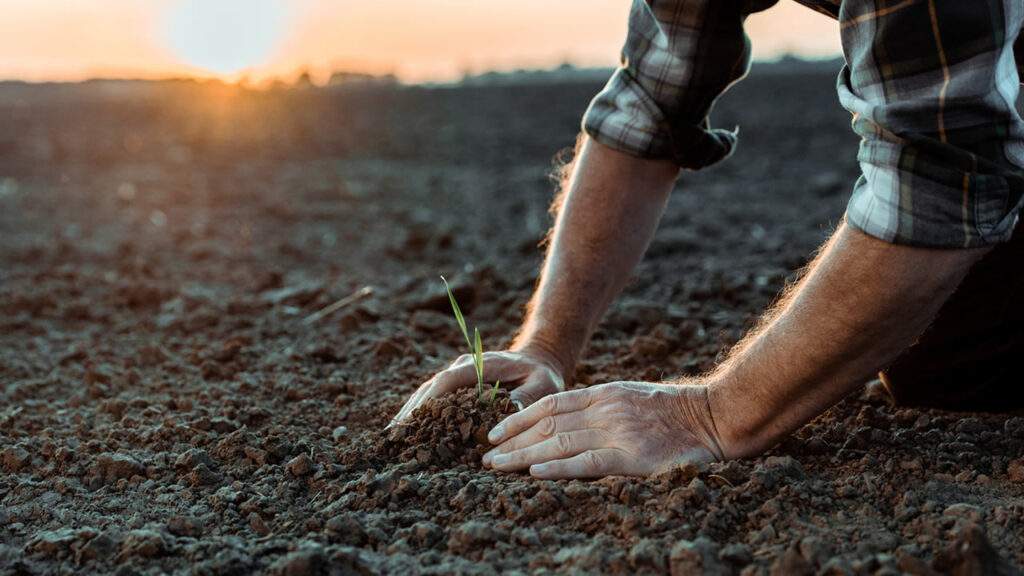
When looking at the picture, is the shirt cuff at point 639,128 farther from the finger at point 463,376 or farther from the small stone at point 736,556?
the small stone at point 736,556

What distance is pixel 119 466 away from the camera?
1.97 meters

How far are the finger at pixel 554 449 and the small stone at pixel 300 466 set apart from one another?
1.36ft

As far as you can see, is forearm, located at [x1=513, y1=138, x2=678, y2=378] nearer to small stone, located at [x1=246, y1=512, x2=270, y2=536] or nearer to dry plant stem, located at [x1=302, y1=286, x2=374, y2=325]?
small stone, located at [x1=246, y1=512, x2=270, y2=536]

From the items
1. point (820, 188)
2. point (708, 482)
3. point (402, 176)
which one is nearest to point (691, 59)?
point (708, 482)

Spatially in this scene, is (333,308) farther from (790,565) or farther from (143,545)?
(790,565)

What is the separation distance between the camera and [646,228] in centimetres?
239

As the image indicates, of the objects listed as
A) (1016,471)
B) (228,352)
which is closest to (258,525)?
(228,352)

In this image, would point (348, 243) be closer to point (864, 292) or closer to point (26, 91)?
point (864, 292)

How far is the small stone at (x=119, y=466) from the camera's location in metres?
1.97

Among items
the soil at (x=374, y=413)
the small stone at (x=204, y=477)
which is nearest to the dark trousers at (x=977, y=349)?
the soil at (x=374, y=413)

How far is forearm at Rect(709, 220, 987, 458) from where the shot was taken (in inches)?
59.9

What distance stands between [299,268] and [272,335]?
138 cm

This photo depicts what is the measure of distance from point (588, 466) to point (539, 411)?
170mm

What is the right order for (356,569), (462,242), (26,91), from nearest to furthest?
(356,569) < (462,242) < (26,91)
